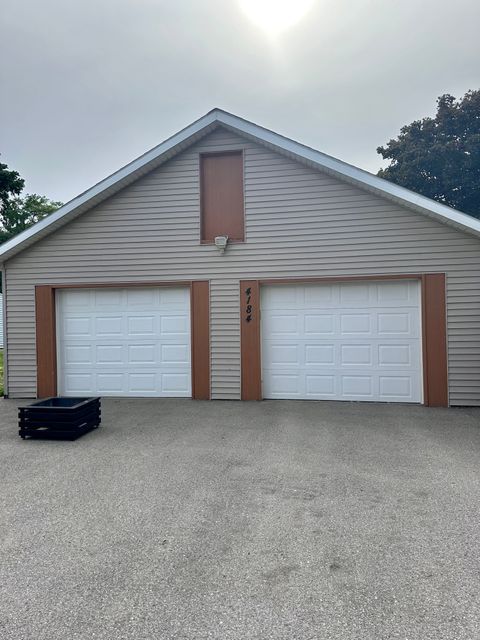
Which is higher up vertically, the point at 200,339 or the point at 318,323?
the point at 318,323

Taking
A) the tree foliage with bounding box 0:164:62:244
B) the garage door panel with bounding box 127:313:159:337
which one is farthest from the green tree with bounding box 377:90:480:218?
the tree foliage with bounding box 0:164:62:244

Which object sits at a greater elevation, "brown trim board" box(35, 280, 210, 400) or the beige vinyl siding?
the beige vinyl siding

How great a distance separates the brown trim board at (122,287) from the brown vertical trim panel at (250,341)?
675 millimetres

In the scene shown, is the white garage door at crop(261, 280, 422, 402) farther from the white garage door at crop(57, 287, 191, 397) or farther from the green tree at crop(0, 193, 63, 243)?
the green tree at crop(0, 193, 63, 243)

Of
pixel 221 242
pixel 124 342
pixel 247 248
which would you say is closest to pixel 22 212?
pixel 124 342

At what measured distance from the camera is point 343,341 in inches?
306

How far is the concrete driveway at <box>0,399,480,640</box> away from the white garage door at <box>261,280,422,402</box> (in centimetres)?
208

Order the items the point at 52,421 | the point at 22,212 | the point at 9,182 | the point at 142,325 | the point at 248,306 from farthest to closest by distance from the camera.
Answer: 1. the point at 22,212
2. the point at 9,182
3. the point at 142,325
4. the point at 248,306
5. the point at 52,421

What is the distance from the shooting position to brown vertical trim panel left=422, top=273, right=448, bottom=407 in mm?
7367

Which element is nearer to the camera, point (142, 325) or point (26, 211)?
point (142, 325)

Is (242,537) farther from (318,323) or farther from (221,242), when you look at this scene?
(221,242)

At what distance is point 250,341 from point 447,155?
658 inches

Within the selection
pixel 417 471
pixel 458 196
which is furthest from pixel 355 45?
pixel 458 196

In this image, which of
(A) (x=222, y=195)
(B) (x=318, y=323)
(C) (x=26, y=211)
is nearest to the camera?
(B) (x=318, y=323)
